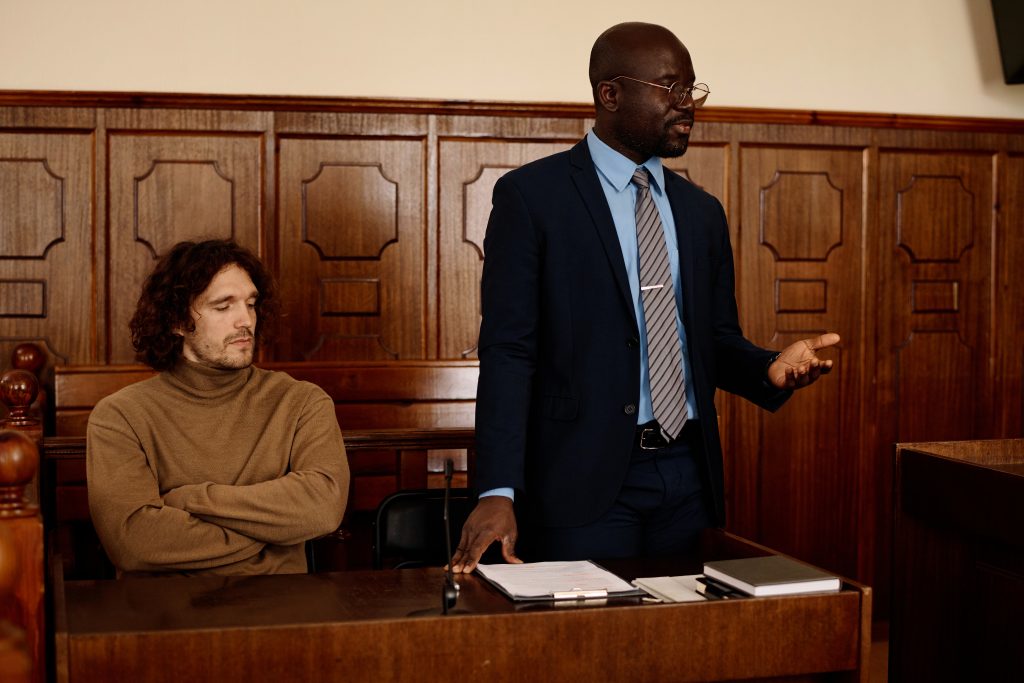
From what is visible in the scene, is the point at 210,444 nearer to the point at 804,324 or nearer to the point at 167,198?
the point at 167,198

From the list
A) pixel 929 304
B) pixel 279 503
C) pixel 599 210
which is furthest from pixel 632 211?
pixel 929 304

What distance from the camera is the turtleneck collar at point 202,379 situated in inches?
103

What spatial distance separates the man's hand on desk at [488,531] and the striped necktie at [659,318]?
0.37 meters

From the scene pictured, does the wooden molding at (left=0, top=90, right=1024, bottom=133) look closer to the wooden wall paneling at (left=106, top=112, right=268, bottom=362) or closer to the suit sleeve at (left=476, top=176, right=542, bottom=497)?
the wooden wall paneling at (left=106, top=112, right=268, bottom=362)

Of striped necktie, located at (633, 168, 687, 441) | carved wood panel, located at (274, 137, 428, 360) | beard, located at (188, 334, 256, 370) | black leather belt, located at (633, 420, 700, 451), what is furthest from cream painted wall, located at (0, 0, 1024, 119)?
black leather belt, located at (633, 420, 700, 451)

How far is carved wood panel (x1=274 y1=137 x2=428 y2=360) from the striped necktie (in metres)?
2.56

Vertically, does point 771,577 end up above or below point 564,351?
below

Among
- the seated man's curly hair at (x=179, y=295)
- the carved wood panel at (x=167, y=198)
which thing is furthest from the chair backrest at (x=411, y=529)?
the carved wood panel at (x=167, y=198)

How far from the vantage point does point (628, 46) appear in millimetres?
2305

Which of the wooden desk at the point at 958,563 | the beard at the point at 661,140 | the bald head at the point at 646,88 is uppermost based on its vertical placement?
the bald head at the point at 646,88

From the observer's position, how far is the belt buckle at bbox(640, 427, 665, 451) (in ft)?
7.36

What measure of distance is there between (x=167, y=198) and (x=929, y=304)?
3.46m

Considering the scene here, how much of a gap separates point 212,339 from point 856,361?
3403 millimetres

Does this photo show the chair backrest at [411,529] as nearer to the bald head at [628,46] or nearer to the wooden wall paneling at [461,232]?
the bald head at [628,46]
